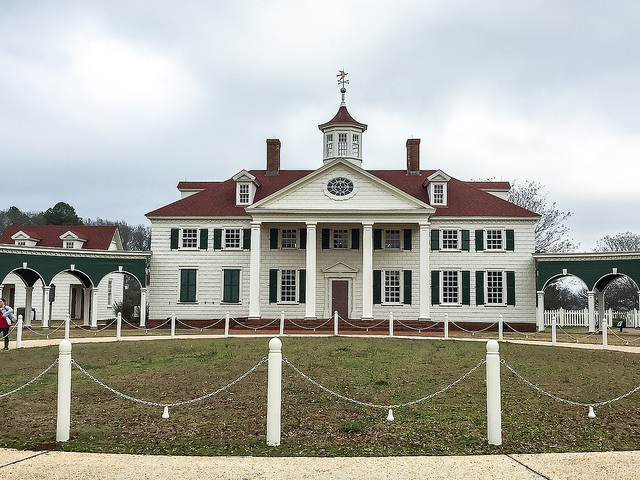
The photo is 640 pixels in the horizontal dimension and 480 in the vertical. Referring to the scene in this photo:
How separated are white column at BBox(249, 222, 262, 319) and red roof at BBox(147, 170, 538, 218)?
238 centimetres

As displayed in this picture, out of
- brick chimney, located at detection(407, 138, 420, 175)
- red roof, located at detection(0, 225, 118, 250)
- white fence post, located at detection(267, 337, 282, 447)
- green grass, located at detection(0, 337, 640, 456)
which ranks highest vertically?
brick chimney, located at detection(407, 138, 420, 175)

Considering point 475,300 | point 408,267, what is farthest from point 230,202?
point 475,300

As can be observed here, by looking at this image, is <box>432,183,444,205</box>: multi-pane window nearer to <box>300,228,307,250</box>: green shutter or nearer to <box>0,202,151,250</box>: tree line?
<box>300,228,307,250</box>: green shutter

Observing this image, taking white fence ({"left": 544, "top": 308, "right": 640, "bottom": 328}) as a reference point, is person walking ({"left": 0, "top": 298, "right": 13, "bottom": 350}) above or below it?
above

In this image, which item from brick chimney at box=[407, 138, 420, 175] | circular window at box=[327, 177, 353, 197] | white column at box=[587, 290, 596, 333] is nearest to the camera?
white column at box=[587, 290, 596, 333]

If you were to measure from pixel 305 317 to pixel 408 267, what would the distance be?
20.8ft

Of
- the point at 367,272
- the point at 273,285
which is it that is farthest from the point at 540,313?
the point at 273,285

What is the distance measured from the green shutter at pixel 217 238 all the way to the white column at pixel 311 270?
17.6ft

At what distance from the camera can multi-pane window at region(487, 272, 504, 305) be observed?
117 ft

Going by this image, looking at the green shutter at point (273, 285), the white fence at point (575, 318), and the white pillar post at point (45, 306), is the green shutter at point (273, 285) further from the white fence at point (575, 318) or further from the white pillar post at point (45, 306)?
the white fence at point (575, 318)

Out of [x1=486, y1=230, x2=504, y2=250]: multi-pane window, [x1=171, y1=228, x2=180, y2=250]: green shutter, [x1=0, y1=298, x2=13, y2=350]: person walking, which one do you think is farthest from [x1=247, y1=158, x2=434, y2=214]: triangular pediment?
[x1=0, y1=298, x2=13, y2=350]: person walking

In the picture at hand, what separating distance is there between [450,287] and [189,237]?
14510 mm

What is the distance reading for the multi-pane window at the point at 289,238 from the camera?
36281 millimetres

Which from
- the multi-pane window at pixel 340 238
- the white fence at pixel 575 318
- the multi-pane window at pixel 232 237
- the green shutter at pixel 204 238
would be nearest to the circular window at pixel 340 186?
the multi-pane window at pixel 340 238
